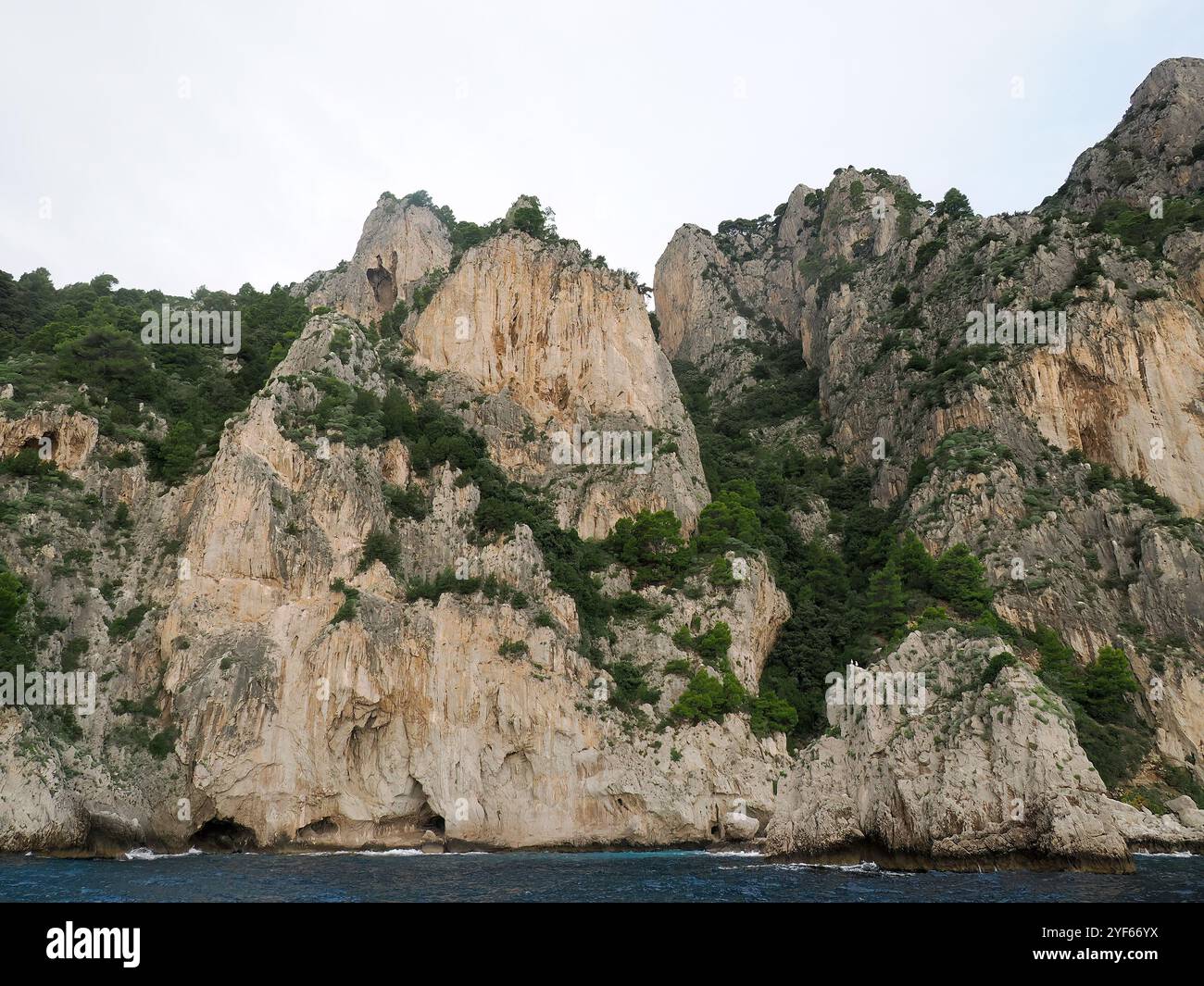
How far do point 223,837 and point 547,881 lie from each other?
2281 cm

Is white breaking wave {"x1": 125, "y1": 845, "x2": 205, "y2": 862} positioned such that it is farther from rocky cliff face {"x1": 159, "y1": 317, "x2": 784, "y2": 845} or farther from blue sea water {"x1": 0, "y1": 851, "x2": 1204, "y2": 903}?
rocky cliff face {"x1": 159, "y1": 317, "x2": 784, "y2": 845}

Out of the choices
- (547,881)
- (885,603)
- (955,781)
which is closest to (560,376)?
(885,603)

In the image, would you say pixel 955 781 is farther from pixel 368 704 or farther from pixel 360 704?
pixel 360 704

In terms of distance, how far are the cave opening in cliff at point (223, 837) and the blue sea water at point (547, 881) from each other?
4.16 m

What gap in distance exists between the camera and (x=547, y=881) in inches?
1356

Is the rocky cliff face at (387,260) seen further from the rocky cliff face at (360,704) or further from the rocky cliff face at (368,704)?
the rocky cliff face at (368,704)

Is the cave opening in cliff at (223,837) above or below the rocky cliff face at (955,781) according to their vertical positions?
below

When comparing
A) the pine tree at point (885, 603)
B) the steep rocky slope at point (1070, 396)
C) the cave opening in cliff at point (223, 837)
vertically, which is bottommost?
the cave opening in cliff at point (223, 837)

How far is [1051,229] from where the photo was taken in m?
81.1

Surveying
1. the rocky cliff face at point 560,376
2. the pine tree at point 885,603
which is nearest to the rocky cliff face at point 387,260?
the rocky cliff face at point 560,376

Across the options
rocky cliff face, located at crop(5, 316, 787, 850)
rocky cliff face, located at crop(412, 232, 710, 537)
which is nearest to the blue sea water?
rocky cliff face, located at crop(5, 316, 787, 850)

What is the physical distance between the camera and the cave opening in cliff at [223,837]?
158 ft

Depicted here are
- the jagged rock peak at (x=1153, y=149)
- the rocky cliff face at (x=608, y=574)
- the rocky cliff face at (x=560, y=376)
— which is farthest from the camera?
the jagged rock peak at (x=1153, y=149)

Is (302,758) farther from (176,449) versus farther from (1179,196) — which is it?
(1179,196)
